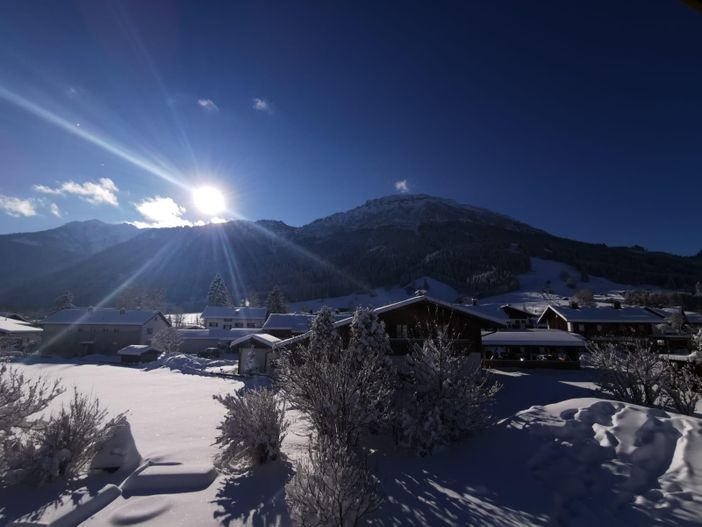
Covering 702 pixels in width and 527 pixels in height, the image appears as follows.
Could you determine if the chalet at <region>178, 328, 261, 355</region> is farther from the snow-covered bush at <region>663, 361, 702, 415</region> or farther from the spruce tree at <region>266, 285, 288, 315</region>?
the snow-covered bush at <region>663, 361, 702, 415</region>

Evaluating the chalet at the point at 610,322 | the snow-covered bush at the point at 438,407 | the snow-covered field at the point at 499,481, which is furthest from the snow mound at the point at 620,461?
the chalet at the point at 610,322

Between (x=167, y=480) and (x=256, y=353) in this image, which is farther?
(x=256, y=353)

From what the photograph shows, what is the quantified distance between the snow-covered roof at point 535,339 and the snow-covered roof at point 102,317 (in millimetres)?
55269

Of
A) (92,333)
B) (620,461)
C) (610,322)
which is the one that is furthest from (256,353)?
(610,322)

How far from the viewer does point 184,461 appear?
35.5ft

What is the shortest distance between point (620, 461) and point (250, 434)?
10193 mm

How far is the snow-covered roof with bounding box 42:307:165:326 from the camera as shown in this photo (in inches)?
2350

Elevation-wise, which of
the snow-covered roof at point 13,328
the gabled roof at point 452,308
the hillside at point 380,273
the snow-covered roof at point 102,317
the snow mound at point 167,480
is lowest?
the snow mound at point 167,480

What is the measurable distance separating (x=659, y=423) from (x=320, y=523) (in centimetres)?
1022

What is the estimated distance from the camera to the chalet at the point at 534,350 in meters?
32.6

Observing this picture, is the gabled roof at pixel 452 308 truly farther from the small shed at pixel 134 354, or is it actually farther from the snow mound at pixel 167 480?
the small shed at pixel 134 354

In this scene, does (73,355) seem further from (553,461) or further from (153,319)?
(553,461)

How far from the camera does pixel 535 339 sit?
34031 mm

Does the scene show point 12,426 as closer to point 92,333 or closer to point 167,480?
point 167,480
